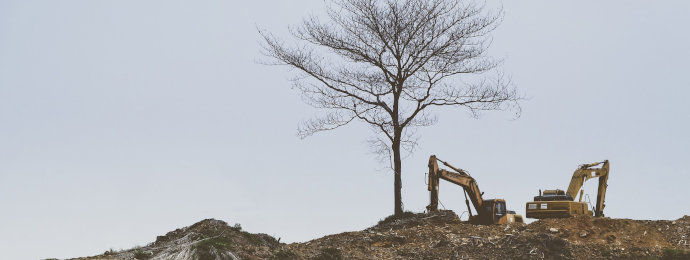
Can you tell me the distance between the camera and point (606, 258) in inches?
793

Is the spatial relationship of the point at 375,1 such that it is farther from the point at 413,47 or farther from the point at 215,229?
the point at 215,229

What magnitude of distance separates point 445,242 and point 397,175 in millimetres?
6821

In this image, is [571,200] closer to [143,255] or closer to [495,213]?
[495,213]

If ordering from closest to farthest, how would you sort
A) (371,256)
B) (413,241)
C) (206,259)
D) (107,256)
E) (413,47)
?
(206,259)
(107,256)
(371,256)
(413,241)
(413,47)

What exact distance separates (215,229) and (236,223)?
1.17m

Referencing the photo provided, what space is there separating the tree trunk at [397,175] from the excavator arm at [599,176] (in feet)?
20.5

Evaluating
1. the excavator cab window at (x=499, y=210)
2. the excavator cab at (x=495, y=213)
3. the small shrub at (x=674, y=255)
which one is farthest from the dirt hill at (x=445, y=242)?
the excavator cab window at (x=499, y=210)

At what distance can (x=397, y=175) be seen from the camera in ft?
91.2

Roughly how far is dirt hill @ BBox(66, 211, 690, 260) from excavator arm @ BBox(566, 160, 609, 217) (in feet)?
13.5

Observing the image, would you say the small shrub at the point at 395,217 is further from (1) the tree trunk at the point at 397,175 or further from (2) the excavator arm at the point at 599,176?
(2) the excavator arm at the point at 599,176

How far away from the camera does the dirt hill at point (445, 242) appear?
1803cm

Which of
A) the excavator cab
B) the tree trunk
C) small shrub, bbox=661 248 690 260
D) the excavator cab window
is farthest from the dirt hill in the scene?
the excavator cab window

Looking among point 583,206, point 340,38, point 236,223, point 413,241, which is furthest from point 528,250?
point 340,38

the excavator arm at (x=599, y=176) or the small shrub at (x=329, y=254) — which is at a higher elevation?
the excavator arm at (x=599, y=176)
